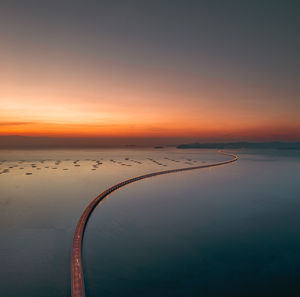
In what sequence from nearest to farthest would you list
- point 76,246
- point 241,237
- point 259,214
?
point 76,246
point 241,237
point 259,214

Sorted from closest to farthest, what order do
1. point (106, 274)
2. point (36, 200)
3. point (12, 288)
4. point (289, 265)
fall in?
point (12, 288)
point (106, 274)
point (289, 265)
point (36, 200)

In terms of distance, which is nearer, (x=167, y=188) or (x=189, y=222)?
(x=189, y=222)

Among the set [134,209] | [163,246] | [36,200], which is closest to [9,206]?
[36,200]

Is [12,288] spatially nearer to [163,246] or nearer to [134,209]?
[163,246]

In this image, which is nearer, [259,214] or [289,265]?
[289,265]

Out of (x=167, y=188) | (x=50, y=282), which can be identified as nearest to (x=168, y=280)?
(x=50, y=282)

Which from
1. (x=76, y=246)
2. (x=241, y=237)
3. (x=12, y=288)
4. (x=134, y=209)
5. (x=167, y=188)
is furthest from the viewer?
(x=167, y=188)

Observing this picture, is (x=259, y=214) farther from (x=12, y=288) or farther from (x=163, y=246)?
(x=12, y=288)

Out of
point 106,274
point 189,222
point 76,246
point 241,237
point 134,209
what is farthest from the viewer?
point 134,209

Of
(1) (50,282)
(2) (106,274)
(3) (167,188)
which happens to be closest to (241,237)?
(2) (106,274)
